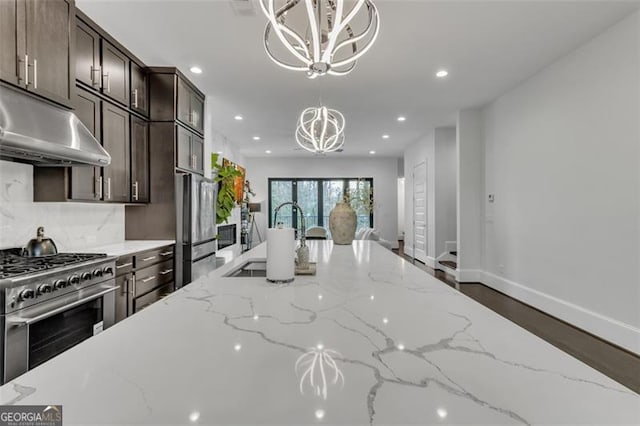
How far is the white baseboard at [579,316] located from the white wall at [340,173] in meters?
4.85

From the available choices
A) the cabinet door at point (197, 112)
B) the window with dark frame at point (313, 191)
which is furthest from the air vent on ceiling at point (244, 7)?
the window with dark frame at point (313, 191)

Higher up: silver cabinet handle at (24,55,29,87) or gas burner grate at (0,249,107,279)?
silver cabinet handle at (24,55,29,87)

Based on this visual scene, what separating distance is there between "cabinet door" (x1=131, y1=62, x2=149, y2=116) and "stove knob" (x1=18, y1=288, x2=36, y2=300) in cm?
207

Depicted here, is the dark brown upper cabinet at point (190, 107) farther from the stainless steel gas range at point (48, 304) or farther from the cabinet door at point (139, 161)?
the stainless steel gas range at point (48, 304)

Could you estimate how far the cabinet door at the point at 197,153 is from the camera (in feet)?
12.6

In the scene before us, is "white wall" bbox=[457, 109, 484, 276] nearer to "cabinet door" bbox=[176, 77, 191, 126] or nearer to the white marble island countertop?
"cabinet door" bbox=[176, 77, 191, 126]

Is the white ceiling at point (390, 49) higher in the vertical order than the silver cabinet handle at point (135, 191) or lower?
higher

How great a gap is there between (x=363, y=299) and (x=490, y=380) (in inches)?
22.3

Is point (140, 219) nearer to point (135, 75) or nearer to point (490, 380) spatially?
point (135, 75)

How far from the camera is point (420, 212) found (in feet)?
23.2

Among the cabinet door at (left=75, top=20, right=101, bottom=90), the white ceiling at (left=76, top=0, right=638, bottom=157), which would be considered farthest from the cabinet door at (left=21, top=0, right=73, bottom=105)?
the white ceiling at (left=76, top=0, right=638, bottom=157)

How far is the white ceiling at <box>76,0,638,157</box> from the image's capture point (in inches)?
94.8

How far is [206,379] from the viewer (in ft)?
1.89

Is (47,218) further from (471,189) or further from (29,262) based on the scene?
(471,189)
